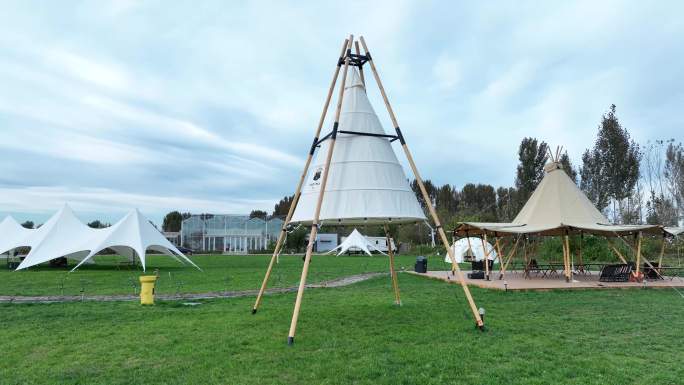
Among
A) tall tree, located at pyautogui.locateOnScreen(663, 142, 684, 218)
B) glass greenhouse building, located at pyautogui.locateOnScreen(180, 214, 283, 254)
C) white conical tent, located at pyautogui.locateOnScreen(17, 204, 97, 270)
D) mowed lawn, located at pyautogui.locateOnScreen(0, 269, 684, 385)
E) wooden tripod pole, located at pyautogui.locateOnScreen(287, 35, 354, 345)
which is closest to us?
mowed lawn, located at pyautogui.locateOnScreen(0, 269, 684, 385)

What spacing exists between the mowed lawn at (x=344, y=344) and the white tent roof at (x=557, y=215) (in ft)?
16.0

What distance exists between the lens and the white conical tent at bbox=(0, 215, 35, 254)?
79.2ft

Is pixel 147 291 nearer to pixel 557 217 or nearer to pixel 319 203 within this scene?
pixel 319 203

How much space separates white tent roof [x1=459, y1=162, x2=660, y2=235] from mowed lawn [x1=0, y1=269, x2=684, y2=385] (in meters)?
4.88

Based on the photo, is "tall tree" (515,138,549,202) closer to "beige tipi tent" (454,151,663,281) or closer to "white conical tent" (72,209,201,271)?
"beige tipi tent" (454,151,663,281)

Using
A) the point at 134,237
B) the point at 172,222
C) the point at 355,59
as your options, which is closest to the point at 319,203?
the point at 355,59

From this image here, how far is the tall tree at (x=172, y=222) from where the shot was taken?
82.9 meters

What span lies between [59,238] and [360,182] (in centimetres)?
2059

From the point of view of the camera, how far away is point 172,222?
83.4 meters

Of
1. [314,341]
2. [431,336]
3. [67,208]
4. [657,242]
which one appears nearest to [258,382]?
[314,341]

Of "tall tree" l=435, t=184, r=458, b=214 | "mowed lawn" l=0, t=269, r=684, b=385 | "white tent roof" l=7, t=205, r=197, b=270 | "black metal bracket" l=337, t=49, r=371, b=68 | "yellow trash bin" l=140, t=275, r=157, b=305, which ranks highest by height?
"tall tree" l=435, t=184, r=458, b=214

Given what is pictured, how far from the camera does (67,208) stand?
24.7 metres

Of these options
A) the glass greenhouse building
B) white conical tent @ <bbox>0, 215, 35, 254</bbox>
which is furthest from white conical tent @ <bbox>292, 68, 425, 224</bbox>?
the glass greenhouse building

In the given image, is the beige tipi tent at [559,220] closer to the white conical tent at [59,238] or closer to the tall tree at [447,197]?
the white conical tent at [59,238]
